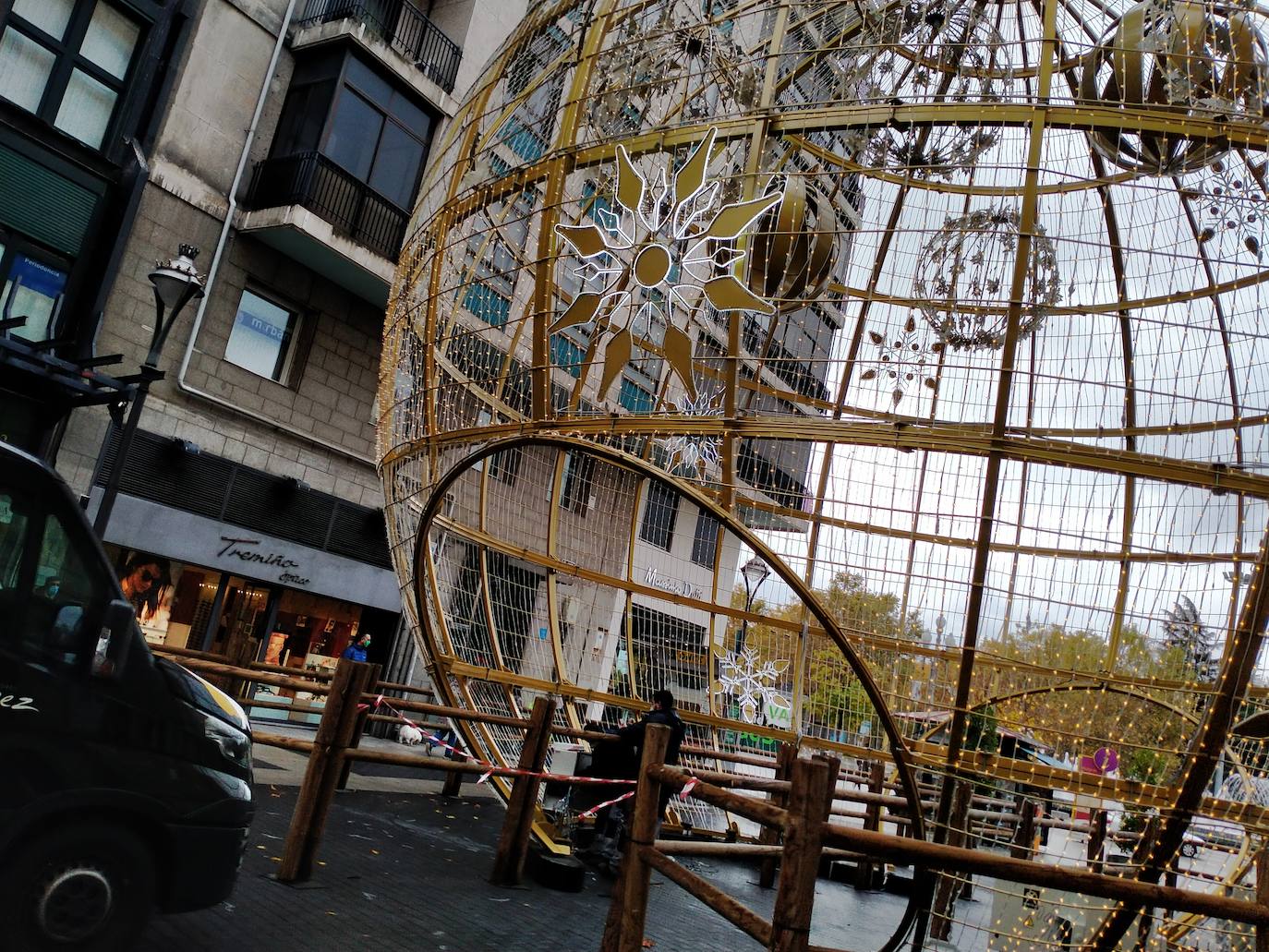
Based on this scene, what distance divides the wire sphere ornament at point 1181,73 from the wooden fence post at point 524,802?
4.25 meters

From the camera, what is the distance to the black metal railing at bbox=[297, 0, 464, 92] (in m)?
14.4

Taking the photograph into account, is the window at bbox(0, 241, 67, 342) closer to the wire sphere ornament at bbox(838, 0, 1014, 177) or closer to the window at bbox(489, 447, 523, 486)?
the window at bbox(489, 447, 523, 486)

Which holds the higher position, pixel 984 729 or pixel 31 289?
pixel 31 289

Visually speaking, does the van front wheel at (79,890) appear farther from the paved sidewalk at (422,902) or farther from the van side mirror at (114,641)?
the van side mirror at (114,641)

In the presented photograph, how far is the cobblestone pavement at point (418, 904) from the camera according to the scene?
13.4 ft

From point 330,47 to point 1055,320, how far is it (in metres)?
12.8

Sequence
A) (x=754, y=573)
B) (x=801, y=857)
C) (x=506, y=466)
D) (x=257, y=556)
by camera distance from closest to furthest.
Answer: (x=801, y=857), (x=754, y=573), (x=506, y=466), (x=257, y=556)

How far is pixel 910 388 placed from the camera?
4.31 m

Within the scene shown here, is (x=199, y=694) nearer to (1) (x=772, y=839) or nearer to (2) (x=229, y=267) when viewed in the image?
(1) (x=772, y=839)

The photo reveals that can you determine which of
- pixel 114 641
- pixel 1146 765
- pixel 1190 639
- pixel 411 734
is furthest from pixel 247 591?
pixel 1190 639

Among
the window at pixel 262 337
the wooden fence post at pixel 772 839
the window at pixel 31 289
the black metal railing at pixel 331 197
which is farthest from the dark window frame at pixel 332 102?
the wooden fence post at pixel 772 839

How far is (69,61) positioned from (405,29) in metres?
5.36

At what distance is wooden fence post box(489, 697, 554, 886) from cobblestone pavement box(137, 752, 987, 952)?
5.0 inches

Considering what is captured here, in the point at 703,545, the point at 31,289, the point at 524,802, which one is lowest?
the point at 524,802
